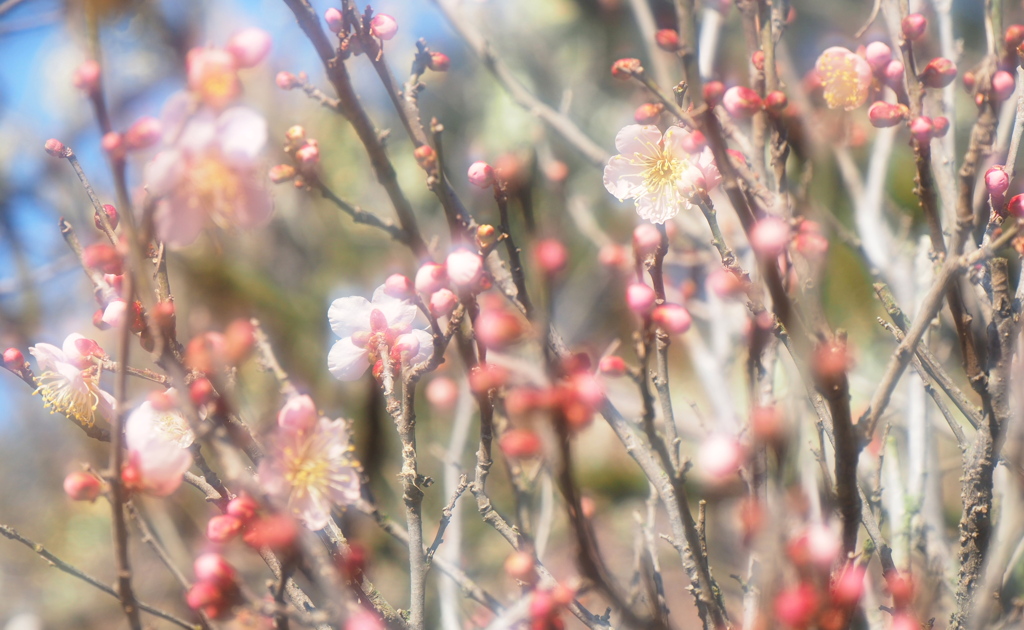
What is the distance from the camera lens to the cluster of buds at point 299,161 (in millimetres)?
979

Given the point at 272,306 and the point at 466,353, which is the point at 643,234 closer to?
the point at 466,353

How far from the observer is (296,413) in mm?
Result: 821

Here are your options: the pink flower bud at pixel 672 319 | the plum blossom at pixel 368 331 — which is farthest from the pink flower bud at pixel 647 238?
the plum blossom at pixel 368 331

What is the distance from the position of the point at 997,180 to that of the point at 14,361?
1.35 m

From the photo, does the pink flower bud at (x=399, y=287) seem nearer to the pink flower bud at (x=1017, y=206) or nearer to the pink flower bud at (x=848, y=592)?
the pink flower bud at (x=848, y=592)

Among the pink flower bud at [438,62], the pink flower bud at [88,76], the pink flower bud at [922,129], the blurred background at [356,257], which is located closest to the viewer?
the pink flower bud at [88,76]

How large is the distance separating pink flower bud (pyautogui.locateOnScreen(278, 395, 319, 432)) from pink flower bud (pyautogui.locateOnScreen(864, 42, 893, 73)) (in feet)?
3.09

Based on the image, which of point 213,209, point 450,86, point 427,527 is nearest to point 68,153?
point 213,209

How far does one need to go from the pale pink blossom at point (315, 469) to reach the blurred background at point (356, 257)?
22.7 inches

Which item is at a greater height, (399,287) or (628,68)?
(628,68)

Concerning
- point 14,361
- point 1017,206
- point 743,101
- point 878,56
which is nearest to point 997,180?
point 1017,206

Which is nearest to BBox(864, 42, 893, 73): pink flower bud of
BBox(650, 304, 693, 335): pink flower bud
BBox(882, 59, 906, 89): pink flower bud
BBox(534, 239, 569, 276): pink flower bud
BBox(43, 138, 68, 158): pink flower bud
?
BBox(882, 59, 906, 89): pink flower bud

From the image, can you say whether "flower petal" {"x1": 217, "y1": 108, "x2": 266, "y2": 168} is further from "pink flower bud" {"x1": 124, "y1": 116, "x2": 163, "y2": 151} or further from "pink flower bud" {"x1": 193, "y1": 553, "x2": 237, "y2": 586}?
"pink flower bud" {"x1": 193, "y1": 553, "x2": 237, "y2": 586}

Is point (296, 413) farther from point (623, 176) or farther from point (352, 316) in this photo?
point (623, 176)
